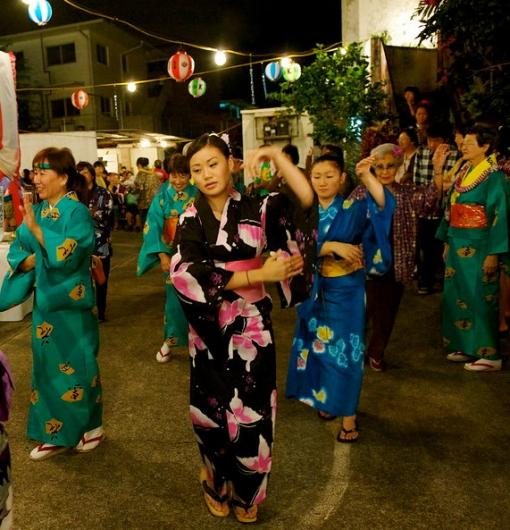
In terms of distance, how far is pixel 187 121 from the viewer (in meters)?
32.4

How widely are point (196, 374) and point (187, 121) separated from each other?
31.4 metres

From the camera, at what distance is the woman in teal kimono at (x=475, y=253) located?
4441 mm

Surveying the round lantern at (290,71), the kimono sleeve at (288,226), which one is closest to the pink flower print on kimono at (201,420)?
the kimono sleeve at (288,226)

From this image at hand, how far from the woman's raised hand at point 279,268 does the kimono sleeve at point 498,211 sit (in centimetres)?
265

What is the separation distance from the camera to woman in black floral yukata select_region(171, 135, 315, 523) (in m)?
2.47

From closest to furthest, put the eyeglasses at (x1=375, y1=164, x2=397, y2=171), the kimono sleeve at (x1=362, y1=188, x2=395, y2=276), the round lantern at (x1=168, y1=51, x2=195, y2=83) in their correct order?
the kimono sleeve at (x1=362, y1=188, x2=395, y2=276) → the eyeglasses at (x1=375, y1=164, x2=397, y2=171) → the round lantern at (x1=168, y1=51, x2=195, y2=83)

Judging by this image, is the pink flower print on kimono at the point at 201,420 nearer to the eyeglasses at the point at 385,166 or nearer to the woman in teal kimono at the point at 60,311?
the woman in teal kimono at the point at 60,311

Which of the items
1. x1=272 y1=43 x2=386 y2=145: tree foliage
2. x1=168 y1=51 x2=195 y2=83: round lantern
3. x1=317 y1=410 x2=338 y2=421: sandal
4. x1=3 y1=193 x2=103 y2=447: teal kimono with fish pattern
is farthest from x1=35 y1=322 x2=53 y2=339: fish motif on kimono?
x1=168 y1=51 x2=195 y2=83: round lantern

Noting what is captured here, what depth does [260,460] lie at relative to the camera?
8.51ft

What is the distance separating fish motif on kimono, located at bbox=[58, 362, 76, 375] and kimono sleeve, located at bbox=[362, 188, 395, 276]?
216 centimetres

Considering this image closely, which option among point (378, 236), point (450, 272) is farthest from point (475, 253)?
point (378, 236)

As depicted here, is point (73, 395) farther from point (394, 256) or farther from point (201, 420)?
point (394, 256)

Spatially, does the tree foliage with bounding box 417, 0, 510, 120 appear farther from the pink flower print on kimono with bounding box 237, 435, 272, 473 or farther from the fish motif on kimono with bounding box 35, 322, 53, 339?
the fish motif on kimono with bounding box 35, 322, 53, 339

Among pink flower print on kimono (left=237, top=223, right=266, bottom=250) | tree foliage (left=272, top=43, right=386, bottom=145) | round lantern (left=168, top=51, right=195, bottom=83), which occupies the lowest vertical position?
pink flower print on kimono (left=237, top=223, right=266, bottom=250)
